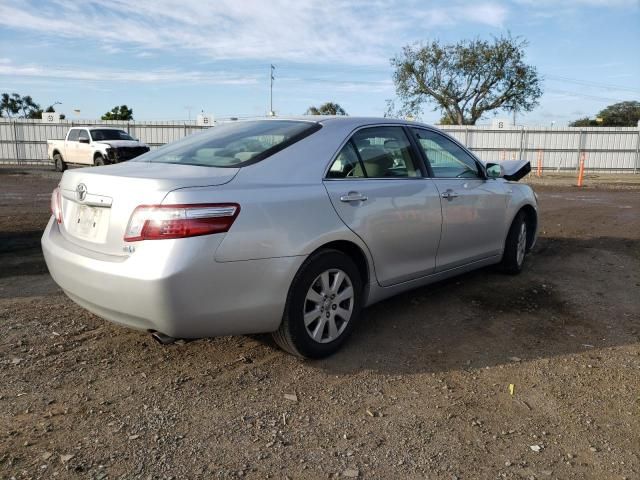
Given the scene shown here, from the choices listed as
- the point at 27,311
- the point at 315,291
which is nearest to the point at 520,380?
the point at 315,291

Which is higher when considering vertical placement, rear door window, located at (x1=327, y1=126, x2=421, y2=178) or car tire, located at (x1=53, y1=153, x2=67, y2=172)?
rear door window, located at (x1=327, y1=126, x2=421, y2=178)

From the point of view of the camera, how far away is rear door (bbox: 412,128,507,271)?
455 cm

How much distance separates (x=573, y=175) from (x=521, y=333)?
23002 mm

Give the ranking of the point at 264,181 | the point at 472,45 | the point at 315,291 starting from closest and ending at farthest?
the point at 264,181 < the point at 315,291 < the point at 472,45

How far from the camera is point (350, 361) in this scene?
12.0 ft

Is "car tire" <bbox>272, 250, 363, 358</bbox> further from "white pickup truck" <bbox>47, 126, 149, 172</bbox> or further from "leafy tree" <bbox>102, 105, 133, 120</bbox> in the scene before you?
"leafy tree" <bbox>102, 105, 133, 120</bbox>

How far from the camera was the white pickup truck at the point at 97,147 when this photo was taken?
19375mm

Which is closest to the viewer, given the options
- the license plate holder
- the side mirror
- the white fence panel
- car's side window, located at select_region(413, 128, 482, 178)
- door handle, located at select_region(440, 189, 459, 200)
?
the license plate holder

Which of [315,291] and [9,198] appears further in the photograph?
[9,198]

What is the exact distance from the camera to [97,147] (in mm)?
19625

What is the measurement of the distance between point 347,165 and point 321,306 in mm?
998

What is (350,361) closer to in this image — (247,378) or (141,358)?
(247,378)

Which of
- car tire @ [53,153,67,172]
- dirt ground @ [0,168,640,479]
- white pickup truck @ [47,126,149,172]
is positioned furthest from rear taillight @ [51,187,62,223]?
car tire @ [53,153,67,172]

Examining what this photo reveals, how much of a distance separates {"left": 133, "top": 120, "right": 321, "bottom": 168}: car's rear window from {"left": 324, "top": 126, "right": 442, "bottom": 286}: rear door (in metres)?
0.38
